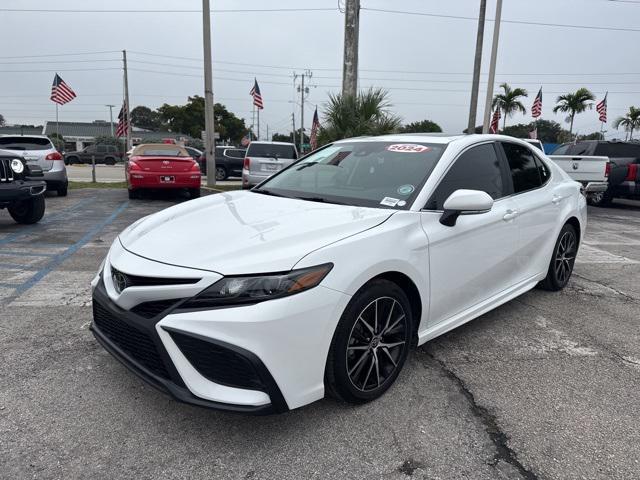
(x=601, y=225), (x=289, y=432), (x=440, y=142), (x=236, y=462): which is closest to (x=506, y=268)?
(x=440, y=142)

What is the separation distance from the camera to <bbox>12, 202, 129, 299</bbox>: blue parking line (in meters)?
4.70

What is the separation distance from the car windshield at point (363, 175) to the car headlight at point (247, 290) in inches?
41.7

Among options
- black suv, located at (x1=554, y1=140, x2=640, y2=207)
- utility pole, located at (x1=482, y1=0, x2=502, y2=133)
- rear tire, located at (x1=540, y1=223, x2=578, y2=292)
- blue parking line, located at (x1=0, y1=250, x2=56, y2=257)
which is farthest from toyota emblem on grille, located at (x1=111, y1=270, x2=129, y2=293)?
→ utility pole, located at (x1=482, y1=0, x2=502, y2=133)

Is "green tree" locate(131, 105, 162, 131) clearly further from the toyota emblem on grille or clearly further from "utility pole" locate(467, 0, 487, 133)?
the toyota emblem on grille

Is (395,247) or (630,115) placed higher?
(630,115)

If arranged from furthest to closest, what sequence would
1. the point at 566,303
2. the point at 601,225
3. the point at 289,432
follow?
the point at 601,225
the point at 566,303
the point at 289,432

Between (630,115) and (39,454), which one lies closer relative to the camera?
(39,454)

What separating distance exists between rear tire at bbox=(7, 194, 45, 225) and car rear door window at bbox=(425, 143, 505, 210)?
276 inches

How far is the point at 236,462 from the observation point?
2270 mm

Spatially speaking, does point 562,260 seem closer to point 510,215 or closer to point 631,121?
point 510,215

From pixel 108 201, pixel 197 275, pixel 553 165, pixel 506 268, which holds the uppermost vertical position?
pixel 553 165

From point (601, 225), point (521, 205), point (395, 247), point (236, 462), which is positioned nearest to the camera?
point (236, 462)

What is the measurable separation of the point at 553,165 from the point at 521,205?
1150 millimetres

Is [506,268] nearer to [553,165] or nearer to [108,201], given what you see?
[553,165]
